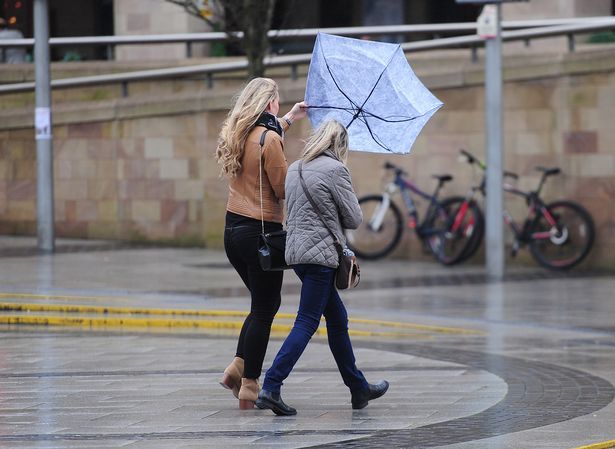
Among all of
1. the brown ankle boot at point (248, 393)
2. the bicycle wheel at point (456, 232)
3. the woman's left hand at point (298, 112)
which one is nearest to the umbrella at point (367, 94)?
the woman's left hand at point (298, 112)

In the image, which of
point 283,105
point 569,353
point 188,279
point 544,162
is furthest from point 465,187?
point 569,353

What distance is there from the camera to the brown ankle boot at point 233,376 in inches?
307

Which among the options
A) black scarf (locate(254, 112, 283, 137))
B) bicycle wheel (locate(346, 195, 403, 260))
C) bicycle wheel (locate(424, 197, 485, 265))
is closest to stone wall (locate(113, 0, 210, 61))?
bicycle wheel (locate(346, 195, 403, 260))

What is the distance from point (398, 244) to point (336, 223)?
1070 centimetres

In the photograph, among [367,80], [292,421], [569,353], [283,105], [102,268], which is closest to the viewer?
[292,421]

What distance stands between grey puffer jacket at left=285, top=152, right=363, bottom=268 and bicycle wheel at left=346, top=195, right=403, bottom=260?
1028 cm

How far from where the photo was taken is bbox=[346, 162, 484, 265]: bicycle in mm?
17344

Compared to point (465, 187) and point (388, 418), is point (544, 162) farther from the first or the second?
point (388, 418)

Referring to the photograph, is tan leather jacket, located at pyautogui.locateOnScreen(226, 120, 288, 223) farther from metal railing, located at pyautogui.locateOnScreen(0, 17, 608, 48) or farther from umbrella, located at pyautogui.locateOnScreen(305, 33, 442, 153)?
metal railing, located at pyautogui.locateOnScreen(0, 17, 608, 48)

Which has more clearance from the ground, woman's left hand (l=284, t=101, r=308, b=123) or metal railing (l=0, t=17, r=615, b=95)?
metal railing (l=0, t=17, r=615, b=95)

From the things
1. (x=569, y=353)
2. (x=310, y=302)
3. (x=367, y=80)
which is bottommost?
(x=569, y=353)

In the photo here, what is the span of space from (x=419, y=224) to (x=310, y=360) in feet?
26.5

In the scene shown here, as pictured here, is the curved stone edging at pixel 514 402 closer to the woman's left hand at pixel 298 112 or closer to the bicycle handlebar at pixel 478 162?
the woman's left hand at pixel 298 112

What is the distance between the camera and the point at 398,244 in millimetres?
18094
